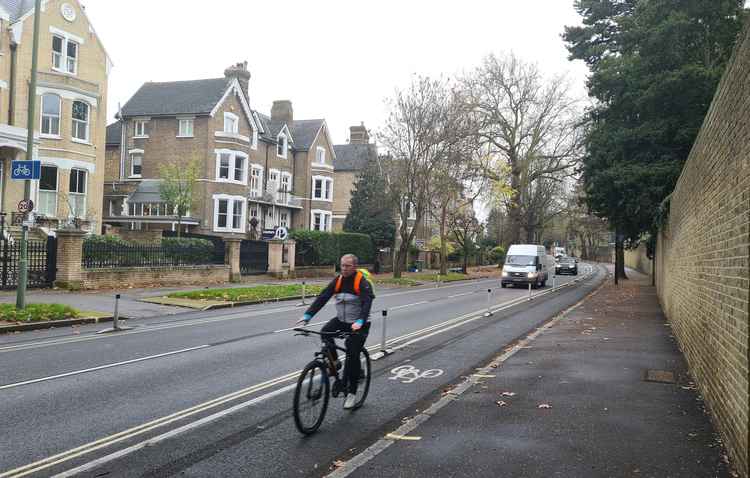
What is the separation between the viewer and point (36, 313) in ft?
45.4

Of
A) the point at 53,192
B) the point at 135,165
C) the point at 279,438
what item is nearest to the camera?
the point at 279,438

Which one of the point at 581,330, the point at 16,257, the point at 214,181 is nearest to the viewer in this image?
the point at 581,330

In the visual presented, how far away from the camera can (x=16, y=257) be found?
20.1 metres

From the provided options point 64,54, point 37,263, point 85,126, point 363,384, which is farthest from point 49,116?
point 363,384

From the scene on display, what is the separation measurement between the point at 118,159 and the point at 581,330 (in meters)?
38.3

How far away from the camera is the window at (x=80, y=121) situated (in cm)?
2942

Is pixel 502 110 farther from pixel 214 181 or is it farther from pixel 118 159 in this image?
pixel 118 159

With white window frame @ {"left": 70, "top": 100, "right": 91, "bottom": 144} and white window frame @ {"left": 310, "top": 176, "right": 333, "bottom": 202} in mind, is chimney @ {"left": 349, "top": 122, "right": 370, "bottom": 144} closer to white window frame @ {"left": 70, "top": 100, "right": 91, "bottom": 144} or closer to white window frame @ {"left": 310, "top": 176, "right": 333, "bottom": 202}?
white window frame @ {"left": 310, "top": 176, "right": 333, "bottom": 202}

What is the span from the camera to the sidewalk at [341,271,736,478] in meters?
5.15

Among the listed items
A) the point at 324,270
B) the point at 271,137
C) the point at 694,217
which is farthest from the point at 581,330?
the point at 271,137

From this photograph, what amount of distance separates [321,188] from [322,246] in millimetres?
15785

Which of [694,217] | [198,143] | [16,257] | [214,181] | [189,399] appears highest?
[198,143]

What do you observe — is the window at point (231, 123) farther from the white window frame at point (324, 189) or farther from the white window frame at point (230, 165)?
the white window frame at point (324, 189)

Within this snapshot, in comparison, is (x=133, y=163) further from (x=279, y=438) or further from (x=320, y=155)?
(x=279, y=438)
